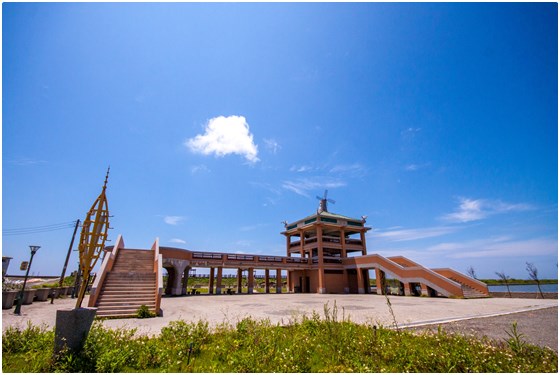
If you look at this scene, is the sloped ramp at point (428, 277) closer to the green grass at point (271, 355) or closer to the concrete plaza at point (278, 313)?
the concrete plaza at point (278, 313)

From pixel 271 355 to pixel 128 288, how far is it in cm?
1221

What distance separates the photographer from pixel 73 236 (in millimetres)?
31062

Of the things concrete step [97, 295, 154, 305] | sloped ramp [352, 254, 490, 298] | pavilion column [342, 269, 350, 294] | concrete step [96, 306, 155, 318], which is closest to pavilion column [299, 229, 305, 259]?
pavilion column [342, 269, 350, 294]

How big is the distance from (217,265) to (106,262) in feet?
53.8

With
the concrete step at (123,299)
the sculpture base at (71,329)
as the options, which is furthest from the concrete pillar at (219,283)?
the sculpture base at (71,329)

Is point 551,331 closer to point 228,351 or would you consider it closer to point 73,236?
point 228,351

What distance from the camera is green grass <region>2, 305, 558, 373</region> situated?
508 cm

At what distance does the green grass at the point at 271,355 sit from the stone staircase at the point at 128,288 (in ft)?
17.8

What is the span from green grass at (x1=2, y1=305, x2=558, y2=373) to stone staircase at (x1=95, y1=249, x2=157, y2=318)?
5.42 metres

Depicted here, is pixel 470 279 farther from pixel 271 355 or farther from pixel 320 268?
pixel 271 355

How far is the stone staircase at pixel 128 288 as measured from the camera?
40.9 ft

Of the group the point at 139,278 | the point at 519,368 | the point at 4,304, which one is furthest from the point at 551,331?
the point at 4,304

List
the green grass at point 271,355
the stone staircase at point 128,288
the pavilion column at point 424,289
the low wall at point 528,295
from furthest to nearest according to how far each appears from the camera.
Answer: the pavilion column at point 424,289
the low wall at point 528,295
the stone staircase at point 128,288
the green grass at point 271,355

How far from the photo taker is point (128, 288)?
14.5 metres
